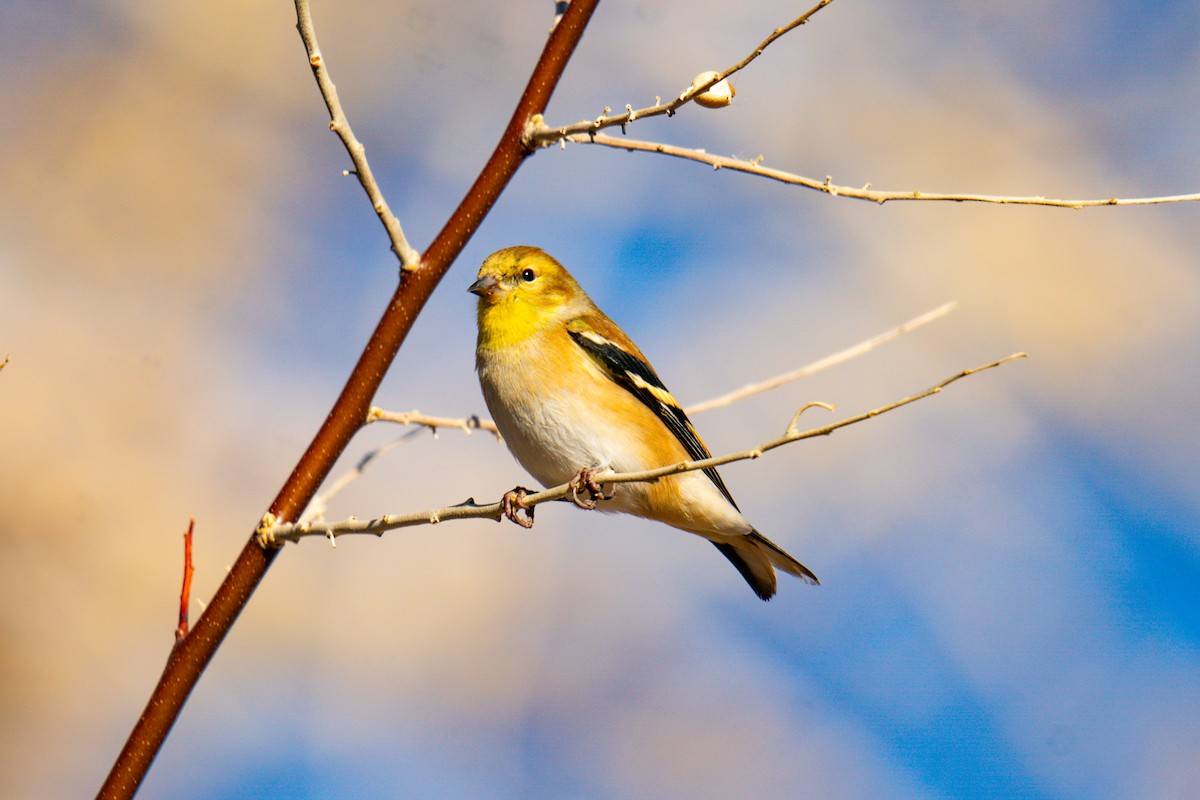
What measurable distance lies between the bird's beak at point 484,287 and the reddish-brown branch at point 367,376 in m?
2.14

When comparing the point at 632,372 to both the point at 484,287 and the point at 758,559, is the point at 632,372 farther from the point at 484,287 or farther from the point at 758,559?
the point at 758,559

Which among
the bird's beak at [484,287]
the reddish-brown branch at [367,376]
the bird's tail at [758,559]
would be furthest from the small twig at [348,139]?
the bird's tail at [758,559]

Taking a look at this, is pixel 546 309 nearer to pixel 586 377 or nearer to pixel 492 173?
pixel 586 377

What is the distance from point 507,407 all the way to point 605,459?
363 millimetres

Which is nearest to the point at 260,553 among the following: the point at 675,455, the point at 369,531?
the point at 369,531

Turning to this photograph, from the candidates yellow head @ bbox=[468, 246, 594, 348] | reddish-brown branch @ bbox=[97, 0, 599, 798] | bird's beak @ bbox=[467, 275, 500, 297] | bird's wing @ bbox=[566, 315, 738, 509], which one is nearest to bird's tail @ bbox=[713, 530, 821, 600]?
bird's wing @ bbox=[566, 315, 738, 509]

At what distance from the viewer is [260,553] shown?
1.58 metres

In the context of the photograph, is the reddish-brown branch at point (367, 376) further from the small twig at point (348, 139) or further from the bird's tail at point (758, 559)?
the bird's tail at point (758, 559)

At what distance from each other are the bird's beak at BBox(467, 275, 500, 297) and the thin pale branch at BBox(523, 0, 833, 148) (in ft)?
7.27

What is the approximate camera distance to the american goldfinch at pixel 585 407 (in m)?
3.35

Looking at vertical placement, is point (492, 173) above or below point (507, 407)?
below

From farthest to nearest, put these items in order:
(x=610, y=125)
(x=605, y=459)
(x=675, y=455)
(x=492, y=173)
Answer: (x=675, y=455) < (x=605, y=459) < (x=492, y=173) < (x=610, y=125)

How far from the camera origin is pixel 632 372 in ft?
12.1

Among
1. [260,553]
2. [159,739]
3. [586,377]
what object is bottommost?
[159,739]
